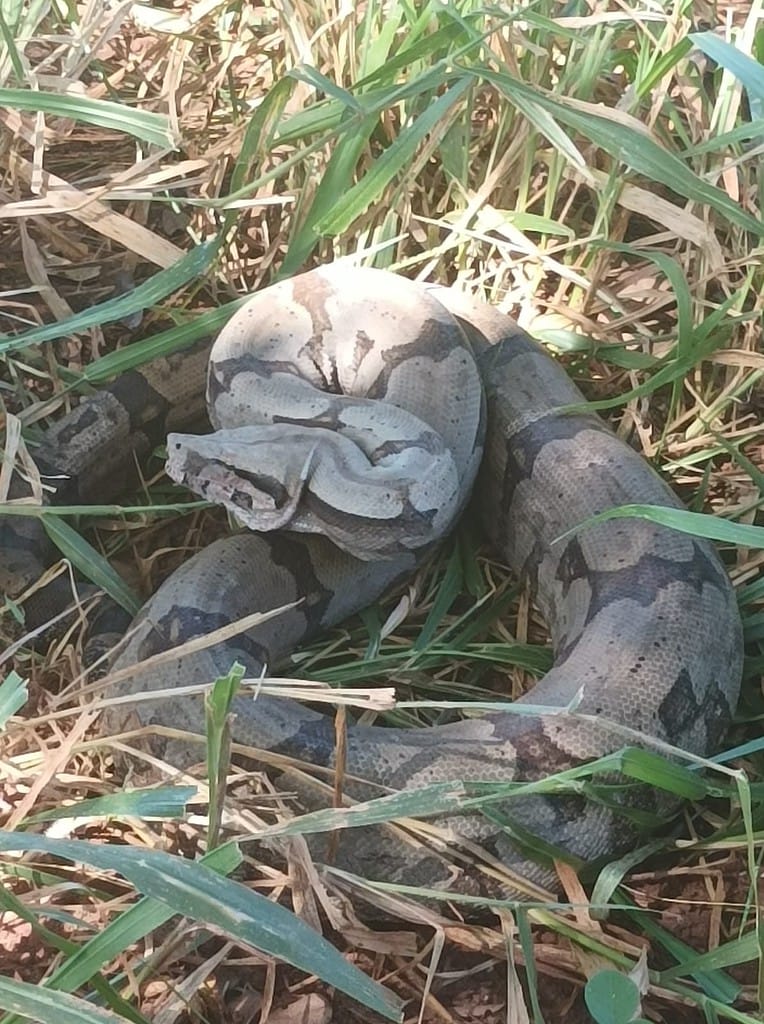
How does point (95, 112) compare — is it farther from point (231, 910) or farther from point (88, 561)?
point (231, 910)

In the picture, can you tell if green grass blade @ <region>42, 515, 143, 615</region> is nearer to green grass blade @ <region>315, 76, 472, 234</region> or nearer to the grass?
the grass

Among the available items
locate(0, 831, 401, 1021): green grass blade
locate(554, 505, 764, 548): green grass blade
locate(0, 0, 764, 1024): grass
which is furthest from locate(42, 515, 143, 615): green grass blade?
locate(554, 505, 764, 548): green grass blade

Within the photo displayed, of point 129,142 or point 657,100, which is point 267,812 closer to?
point 657,100

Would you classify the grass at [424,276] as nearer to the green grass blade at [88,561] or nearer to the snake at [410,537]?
the green grass blade at [88,561]

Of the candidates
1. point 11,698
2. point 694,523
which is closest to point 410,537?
point 694,523

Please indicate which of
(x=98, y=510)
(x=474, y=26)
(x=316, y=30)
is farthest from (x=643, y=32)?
(x=98, y=510)
